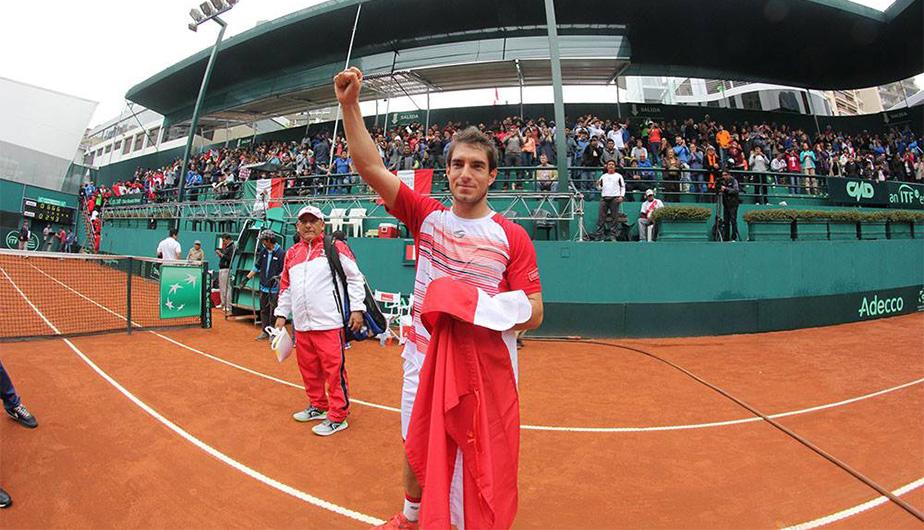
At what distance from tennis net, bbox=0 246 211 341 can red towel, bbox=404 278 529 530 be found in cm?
842

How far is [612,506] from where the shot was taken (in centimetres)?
295

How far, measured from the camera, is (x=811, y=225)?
35.1 ft

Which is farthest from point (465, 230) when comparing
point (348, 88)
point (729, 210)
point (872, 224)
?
point (872, 224)

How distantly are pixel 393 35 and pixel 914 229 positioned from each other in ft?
67.7

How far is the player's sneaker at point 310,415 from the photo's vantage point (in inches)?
173

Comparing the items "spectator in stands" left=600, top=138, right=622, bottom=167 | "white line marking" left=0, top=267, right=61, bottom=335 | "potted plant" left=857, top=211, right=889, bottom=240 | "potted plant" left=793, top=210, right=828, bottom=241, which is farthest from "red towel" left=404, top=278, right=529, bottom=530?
"potted plant" left=857, top=211, right=889, bottom=240

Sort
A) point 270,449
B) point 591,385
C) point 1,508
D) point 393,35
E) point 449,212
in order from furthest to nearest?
1. point 393,35
2. point 591,385
3. point 270,449
4. point 1,508
5. point 449,212

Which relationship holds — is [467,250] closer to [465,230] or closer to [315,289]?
[465,230]

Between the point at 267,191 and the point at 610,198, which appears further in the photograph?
the point at 267,191

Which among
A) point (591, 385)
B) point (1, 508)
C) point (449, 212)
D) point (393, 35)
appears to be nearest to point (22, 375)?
point (1, 508)

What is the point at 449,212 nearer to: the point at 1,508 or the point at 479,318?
the point at 479,318

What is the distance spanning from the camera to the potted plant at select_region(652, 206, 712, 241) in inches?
375

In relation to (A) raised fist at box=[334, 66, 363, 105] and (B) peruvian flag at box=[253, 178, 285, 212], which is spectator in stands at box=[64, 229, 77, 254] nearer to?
(B) peruvian flag at box=[253, 178, 285, 212]

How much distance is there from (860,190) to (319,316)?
16708mm
